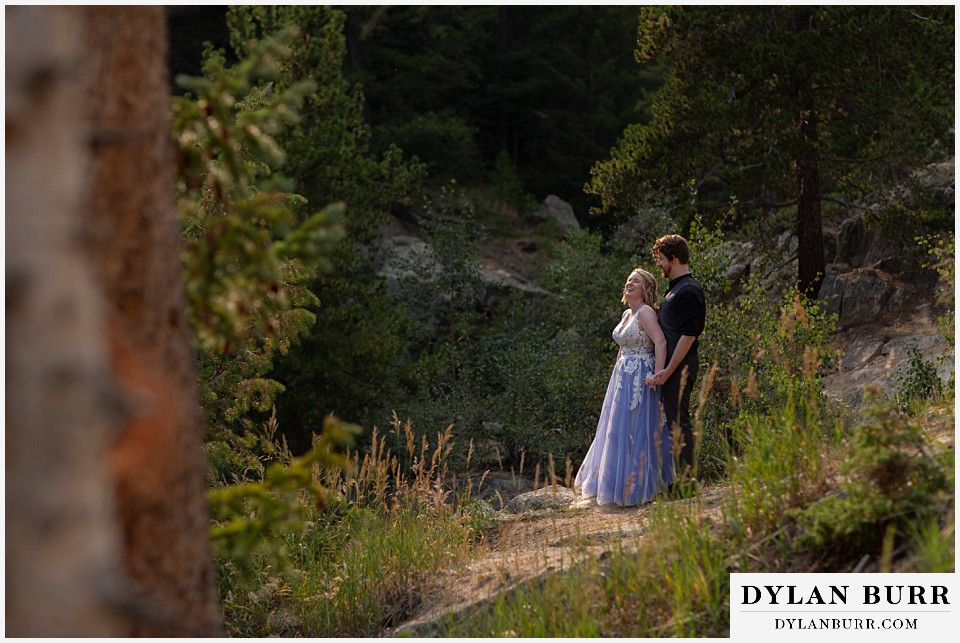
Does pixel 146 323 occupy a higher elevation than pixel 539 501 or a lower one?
higher

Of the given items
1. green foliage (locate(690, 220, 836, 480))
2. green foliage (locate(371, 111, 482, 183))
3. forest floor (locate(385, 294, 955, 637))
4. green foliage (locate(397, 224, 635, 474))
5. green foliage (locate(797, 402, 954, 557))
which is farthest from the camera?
green foliage (locate(371, 111, 482, 183))

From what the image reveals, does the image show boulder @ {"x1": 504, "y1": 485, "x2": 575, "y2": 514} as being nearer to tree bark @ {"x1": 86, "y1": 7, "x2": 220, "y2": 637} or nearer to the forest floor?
the forest floor

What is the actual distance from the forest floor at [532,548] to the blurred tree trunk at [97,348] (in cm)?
213

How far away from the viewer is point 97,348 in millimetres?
2070

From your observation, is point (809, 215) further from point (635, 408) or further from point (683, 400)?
point (683, 400)

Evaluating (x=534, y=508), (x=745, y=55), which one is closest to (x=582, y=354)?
(x=745, y=55)

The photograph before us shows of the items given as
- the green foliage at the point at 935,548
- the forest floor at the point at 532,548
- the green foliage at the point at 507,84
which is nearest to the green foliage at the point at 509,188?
the green foliage at the point at 507,84

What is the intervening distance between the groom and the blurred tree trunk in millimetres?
4010

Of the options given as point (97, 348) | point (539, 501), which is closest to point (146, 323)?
point (97, 348)

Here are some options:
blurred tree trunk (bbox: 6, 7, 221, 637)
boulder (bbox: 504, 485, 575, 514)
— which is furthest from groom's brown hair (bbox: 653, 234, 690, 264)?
blurred tree trunk (bbox: 6, 7, 221, 637)

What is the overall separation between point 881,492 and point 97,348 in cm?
305

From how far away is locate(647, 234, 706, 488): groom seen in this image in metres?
6.13

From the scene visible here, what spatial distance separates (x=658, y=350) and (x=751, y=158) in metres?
6.93

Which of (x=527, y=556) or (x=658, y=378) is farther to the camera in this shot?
(x=658, y=378)
